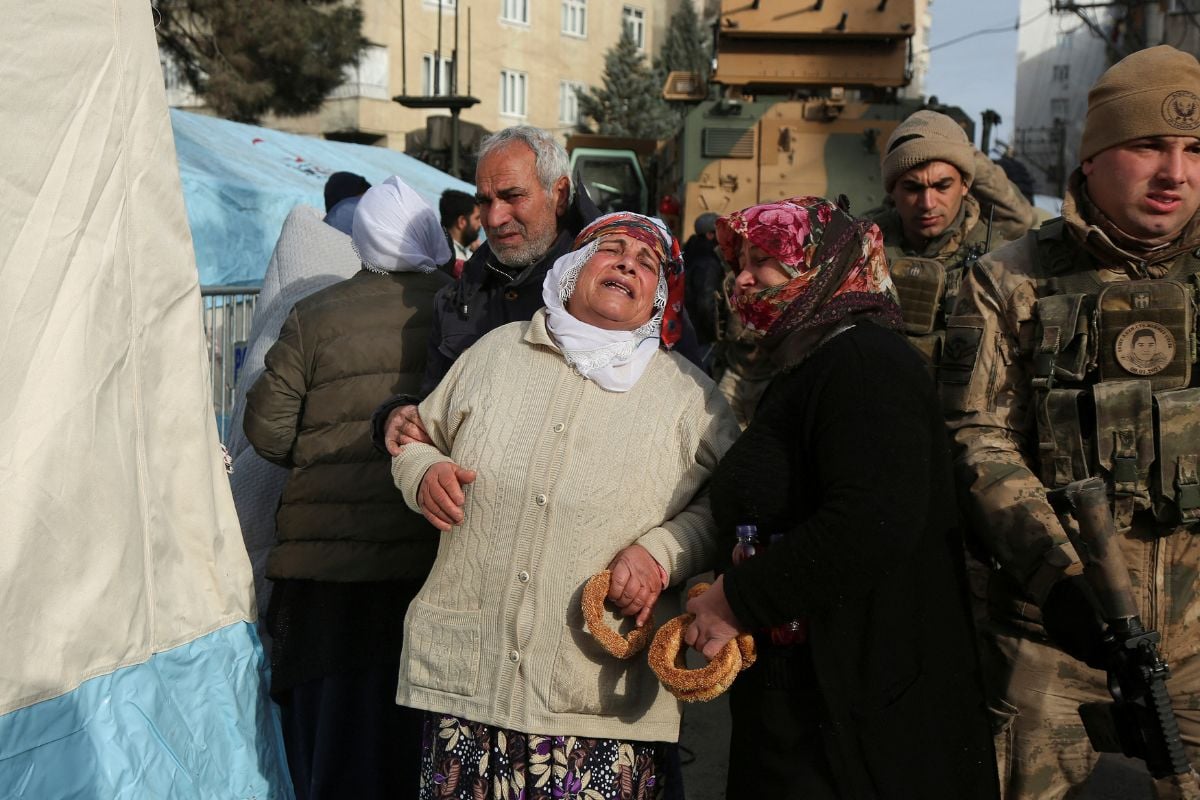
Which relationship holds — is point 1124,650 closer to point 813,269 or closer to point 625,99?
point 813,269

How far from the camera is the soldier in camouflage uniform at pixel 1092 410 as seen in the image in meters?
2.42

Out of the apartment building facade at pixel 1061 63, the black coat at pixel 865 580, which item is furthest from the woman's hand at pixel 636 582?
the apartment building facade at pixel 1061 63

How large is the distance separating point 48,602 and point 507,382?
1.04 meters

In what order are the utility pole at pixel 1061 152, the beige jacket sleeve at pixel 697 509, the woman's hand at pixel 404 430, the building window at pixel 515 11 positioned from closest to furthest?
the beige jacket sleeve at pixel 697 509 → the woman's hand at pixel 404 430 → the building window at pixel 515 11 → the utility pole at pixel 1061 152

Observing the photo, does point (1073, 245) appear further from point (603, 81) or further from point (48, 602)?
point (603, 81)

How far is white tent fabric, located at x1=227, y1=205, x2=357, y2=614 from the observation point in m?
3.79

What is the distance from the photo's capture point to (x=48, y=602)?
2.07 meters

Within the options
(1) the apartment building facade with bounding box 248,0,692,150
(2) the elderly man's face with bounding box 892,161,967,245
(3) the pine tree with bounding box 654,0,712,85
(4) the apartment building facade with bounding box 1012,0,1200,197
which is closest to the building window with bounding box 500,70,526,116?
(1) the apartment building facade with bounding box 248,0,692,150

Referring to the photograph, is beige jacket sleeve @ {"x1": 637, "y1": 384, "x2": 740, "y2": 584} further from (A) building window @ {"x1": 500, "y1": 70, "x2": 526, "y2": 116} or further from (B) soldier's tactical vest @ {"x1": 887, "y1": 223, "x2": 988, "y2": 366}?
(A) building window @ {"x1": 500, "y1": 70, "x2": 526, "y2": 116}

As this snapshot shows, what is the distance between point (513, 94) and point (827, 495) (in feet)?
115

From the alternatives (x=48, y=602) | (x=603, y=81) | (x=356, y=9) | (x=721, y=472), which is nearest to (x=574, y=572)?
(x=721, y=472)

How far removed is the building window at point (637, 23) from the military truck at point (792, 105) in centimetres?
2761

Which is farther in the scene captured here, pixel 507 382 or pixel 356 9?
pixel 356 9

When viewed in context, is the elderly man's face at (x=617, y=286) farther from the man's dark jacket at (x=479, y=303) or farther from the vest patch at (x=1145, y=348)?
the vest patch at (x=1145, y=348)
